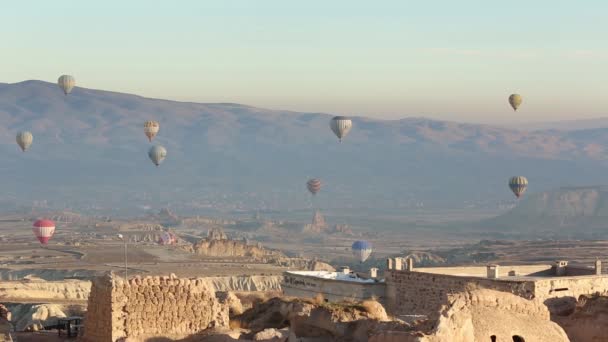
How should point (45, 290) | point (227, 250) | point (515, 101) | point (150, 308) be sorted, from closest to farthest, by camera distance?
point (150, 308) → point (45, 290) → point (515, 101) → point (227, 250)

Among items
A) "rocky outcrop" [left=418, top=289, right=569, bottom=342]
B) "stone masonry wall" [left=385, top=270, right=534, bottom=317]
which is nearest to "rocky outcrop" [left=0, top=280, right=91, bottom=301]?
"stone masonry wall" [left=385, top=270, right=534, bottom=317]

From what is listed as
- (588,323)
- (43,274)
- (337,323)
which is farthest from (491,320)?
(43,274)

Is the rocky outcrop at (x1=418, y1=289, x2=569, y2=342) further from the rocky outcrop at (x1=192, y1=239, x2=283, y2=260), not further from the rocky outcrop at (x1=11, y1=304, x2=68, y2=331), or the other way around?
the rocky outcrop at (x1=192, y1=239, x2=283, y2=260)

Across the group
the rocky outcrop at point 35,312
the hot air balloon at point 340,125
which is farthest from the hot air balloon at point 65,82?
the rocky outcrop at point 35,312

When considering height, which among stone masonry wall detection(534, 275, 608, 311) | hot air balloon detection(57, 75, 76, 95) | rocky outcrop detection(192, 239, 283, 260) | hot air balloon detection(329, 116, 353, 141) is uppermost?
hot air balloon detection(57, 75, 76, 95)

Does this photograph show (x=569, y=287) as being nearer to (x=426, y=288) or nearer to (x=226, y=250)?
(x=426, y=288)

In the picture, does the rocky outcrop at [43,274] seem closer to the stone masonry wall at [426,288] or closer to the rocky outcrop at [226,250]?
the rocky outcrop at [226,250]
